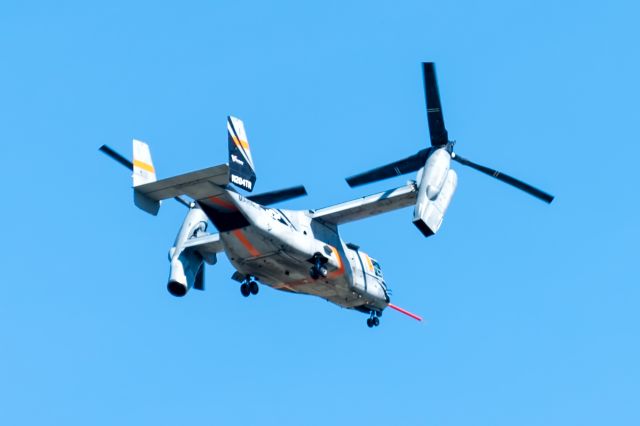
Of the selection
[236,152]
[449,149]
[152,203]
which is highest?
[449,149]

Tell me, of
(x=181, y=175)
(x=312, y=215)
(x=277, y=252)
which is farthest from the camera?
(x=312, y=215)

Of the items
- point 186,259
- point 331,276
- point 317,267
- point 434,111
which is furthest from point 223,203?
point 434,111

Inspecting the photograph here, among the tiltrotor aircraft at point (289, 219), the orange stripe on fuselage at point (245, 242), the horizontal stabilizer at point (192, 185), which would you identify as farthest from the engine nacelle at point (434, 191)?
the horizontal stabilizer at point (192, 185)

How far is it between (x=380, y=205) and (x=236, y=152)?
215 inches

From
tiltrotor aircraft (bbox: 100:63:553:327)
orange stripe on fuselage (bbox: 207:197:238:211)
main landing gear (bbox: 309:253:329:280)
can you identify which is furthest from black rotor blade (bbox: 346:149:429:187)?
orange stripe on fuselage (bbox: 207:197:238:211)

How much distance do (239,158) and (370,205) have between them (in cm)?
517

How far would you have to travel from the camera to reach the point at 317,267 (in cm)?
3400

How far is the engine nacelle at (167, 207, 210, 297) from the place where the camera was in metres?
36.2

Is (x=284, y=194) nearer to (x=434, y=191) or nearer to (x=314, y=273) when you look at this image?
(x=314, y=273)

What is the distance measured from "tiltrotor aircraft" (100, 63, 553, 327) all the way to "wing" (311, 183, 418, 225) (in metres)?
0.03

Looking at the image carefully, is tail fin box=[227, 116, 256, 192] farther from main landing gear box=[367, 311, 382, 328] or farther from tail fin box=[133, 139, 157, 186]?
main landing gear box=[367, 311, 382, 328]

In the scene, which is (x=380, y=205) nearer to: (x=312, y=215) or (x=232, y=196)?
(x=312, y=215)

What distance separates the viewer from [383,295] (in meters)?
37.5

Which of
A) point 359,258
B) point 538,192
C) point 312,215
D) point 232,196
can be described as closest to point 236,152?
point 232,196
